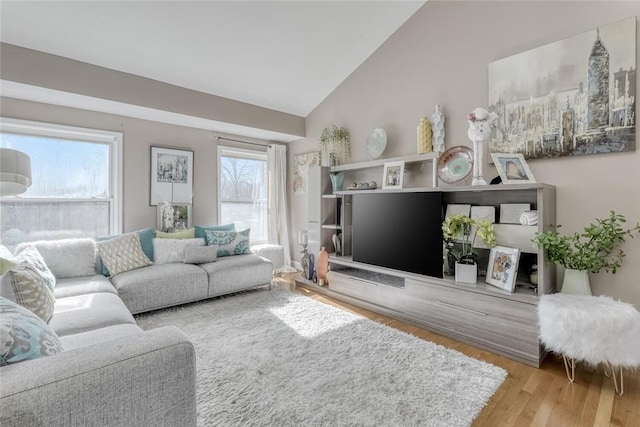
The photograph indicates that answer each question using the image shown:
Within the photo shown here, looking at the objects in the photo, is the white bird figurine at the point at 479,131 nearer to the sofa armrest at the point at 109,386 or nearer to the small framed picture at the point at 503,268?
the small framed picture at the point at 503,268

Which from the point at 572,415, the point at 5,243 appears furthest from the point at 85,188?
the point at 572,415

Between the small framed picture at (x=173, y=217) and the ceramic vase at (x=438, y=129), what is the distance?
3233 mm

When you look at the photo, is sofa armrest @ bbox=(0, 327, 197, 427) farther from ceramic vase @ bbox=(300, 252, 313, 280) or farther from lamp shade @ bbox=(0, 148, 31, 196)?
ceramic vase @ bbox=(300, 252, 313, 280)

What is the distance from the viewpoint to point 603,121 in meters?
2.10

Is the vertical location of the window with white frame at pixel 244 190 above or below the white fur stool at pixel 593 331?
above

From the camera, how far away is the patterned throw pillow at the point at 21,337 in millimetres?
887

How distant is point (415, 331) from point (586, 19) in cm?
274

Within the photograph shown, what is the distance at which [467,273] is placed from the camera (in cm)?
237

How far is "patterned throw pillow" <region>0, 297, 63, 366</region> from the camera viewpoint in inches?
34.9

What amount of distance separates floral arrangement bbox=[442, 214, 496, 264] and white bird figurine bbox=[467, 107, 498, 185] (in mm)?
Result: 329

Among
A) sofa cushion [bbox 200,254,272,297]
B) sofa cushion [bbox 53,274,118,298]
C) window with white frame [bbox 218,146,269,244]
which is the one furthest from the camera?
window with white frame [bbox 218,146,269,244]

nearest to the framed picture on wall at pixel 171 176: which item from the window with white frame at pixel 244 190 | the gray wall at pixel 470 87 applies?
the window with white frame at pixel 244 190

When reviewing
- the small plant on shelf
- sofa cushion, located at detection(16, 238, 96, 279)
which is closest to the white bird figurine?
the small plant on shelf

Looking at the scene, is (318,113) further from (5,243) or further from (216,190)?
(5,243)
